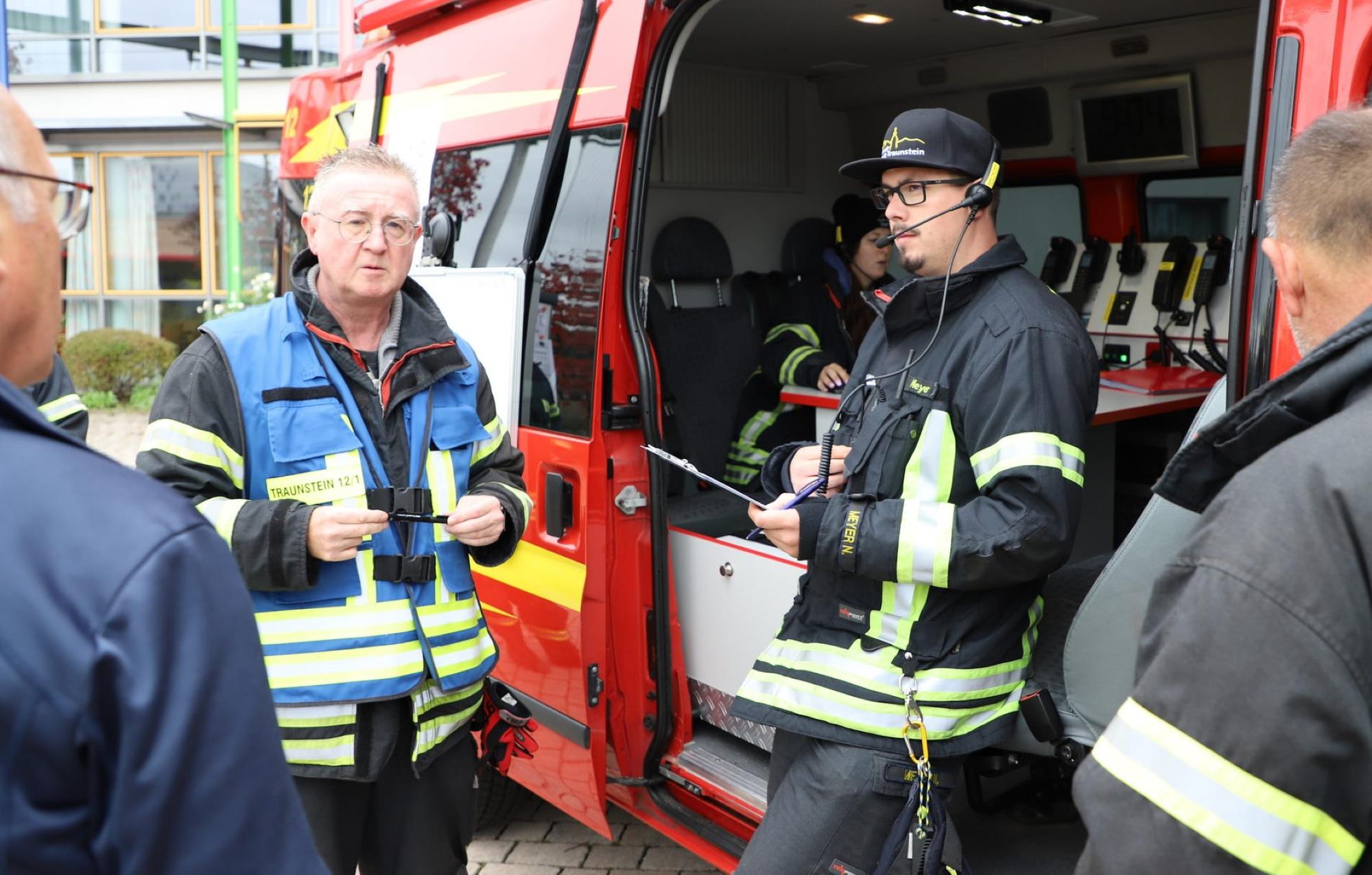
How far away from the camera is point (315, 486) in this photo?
7.18ft

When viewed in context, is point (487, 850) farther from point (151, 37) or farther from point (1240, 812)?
point (151, 37)

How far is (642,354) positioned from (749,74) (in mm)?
2786

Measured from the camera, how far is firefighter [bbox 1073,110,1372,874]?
3.26 ft

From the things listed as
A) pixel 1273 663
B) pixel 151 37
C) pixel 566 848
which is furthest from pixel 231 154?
pixel 1273 663

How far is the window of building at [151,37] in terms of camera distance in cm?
1627

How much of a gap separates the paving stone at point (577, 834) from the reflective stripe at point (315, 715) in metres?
1.97

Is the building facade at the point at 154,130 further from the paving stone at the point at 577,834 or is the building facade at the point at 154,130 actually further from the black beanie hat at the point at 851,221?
the paving stone at the point at 577,834

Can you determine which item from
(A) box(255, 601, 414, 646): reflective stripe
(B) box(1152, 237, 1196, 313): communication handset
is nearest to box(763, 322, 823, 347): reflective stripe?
(B) box(1152, 237, 1196, 313): communication handset

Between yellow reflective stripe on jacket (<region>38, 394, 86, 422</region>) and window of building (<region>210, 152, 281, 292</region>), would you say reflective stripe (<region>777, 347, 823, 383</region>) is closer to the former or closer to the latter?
yellow reflective stripe on jacket (<region>38, 394, 86, 422</region>)

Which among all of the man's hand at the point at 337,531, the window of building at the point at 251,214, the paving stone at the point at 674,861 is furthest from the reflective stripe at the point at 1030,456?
the window of building at the point at 251,214

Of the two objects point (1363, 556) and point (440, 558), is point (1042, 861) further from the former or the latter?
point (1363, 556)

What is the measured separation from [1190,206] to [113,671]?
530cm

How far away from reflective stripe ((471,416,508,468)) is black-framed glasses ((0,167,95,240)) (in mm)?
1253

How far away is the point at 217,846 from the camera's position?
94cm
